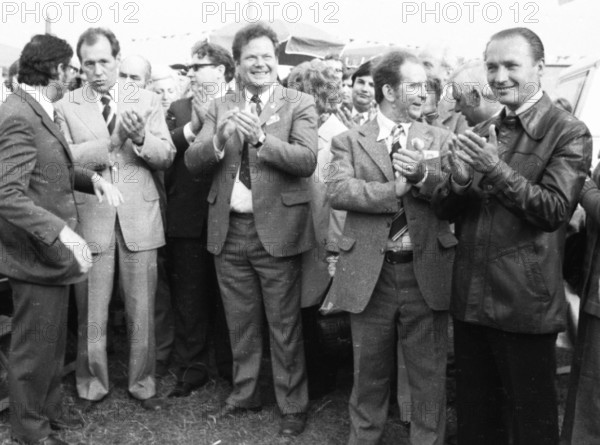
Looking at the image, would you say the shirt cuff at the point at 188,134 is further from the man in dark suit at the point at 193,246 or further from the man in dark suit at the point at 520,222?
the man in dark suit at the point at 520,222

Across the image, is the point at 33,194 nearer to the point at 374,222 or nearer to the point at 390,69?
the point at 374,222

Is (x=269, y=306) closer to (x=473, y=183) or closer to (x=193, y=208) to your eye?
(x=193, y=208)

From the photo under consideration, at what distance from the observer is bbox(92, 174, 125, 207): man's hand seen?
401 centimetres

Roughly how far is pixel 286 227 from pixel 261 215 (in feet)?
0.53

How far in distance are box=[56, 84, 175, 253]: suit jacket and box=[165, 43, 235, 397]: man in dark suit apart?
171 millimetres

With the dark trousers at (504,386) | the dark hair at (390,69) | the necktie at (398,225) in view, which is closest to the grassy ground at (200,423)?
the dark trousers at (504,386)

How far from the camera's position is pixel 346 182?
141 inches

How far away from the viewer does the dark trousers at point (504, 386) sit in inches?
118

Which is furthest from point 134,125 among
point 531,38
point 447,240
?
point 531,38

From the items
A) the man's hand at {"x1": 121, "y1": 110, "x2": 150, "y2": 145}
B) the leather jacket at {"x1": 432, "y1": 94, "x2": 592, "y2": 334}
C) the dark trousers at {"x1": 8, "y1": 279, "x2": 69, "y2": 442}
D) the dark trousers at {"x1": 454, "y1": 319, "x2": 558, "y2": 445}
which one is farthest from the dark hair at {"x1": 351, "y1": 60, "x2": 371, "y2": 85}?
the dark trousers at {"x1": 8, "y1": 279, "x2": 69, "y2": 442}

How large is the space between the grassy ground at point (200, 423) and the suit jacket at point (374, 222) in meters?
0.99

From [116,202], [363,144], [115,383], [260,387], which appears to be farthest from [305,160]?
[115,383]

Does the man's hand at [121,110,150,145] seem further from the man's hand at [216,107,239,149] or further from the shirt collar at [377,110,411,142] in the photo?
the shirt collar at [377,110,411,142]

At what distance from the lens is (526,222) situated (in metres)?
2.97
